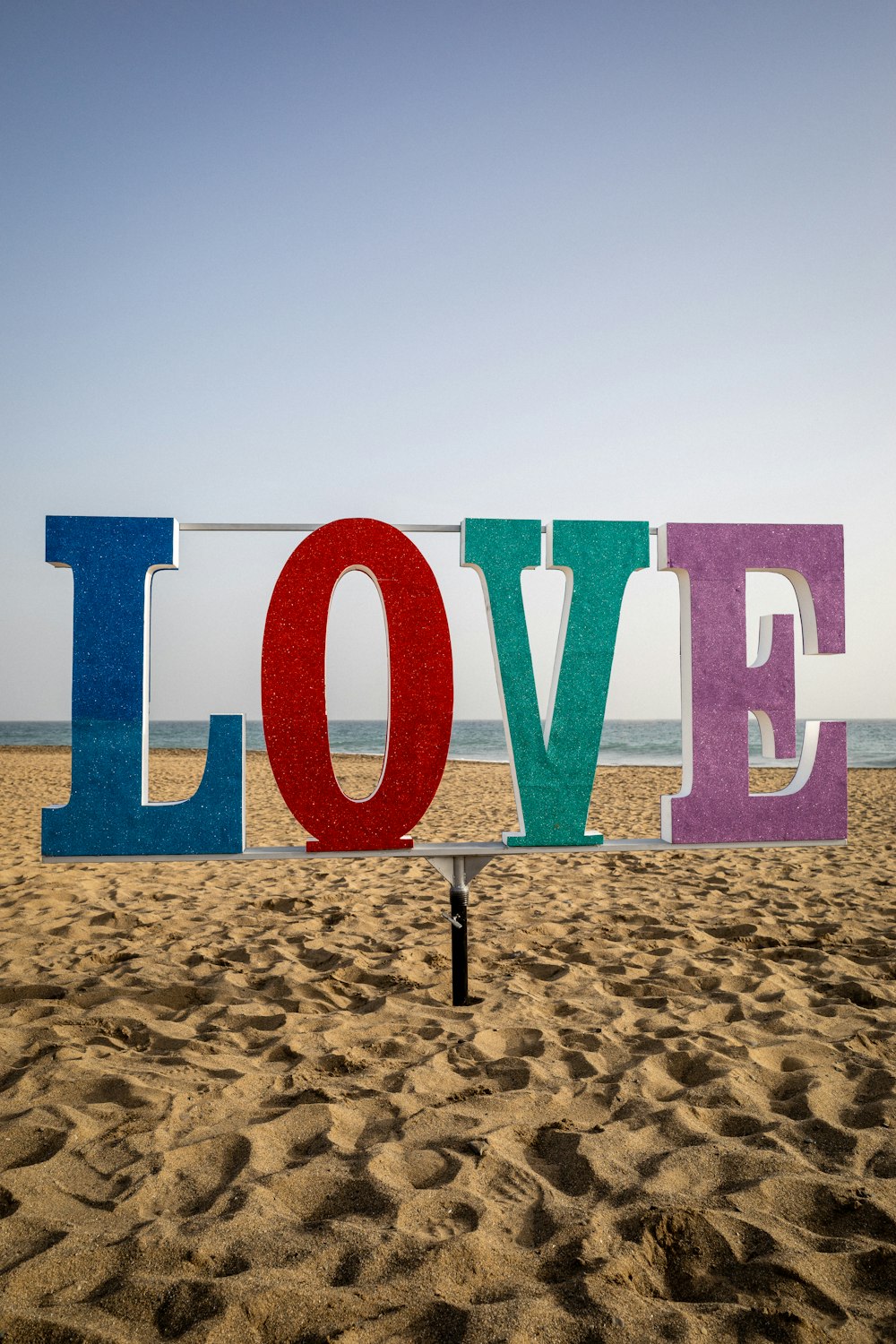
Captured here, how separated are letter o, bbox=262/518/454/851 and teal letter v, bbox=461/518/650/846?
305mm

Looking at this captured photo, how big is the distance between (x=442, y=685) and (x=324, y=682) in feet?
1.79

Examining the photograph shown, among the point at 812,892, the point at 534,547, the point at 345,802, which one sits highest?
the point at 534,547

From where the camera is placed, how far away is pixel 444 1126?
304 cm

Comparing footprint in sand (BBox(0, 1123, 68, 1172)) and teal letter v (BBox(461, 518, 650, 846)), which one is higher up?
teal letter v (BBox(461, 518, 650, 846))

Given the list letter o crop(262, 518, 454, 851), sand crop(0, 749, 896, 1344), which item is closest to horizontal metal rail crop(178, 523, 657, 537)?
letter o crop(262, 518, 454, 851)

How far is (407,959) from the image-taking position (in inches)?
201

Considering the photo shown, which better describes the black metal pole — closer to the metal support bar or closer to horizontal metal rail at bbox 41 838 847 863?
the metal support bar

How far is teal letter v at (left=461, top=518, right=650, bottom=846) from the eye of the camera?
4051mm

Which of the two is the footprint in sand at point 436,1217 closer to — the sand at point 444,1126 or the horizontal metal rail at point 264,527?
the sand at point 444,1126

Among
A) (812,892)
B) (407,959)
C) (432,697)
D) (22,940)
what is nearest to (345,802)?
(432,697)

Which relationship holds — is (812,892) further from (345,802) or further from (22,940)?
(22,940)

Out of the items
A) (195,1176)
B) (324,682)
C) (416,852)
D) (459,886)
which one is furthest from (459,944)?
(195,1176)

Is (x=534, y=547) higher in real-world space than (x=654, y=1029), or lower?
higher

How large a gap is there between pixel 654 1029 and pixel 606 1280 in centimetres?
185
